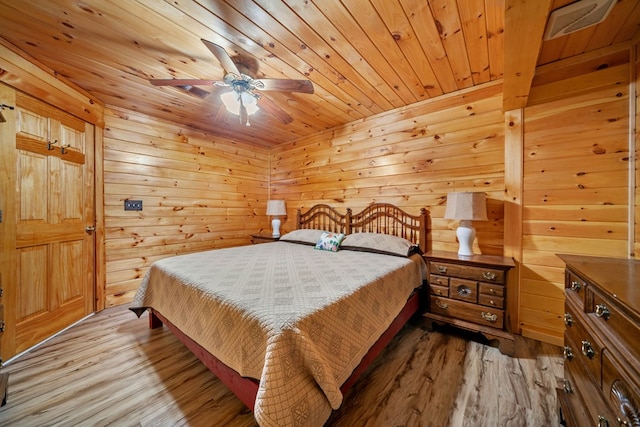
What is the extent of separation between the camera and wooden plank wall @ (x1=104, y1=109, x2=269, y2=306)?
2.72 m

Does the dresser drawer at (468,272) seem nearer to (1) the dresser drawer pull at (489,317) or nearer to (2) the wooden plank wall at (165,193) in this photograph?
(1) the dresser drawer pull at (489,317)

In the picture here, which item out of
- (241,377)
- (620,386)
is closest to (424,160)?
(620,386)

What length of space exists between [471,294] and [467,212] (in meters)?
0.68

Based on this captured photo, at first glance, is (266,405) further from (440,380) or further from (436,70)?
(436,70)

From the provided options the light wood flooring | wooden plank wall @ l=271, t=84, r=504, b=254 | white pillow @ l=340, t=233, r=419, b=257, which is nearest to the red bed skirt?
the light wood flooring

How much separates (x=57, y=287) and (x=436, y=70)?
3925 mm

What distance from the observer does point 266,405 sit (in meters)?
0.88

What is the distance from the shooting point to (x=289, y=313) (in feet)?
3.56

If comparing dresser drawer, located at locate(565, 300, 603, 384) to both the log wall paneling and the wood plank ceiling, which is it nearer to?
the log wall paneling

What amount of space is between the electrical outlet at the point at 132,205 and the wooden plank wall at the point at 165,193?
0.04 meters

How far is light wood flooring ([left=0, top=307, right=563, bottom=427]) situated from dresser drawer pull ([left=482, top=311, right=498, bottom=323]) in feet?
0.82

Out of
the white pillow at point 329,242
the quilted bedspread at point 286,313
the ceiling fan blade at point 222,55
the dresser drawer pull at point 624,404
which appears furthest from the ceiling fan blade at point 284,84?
the dresser drawer pull at point 624,404

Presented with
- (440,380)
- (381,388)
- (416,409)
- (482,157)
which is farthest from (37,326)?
(482,157)

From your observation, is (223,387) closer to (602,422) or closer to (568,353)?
(602,422)
